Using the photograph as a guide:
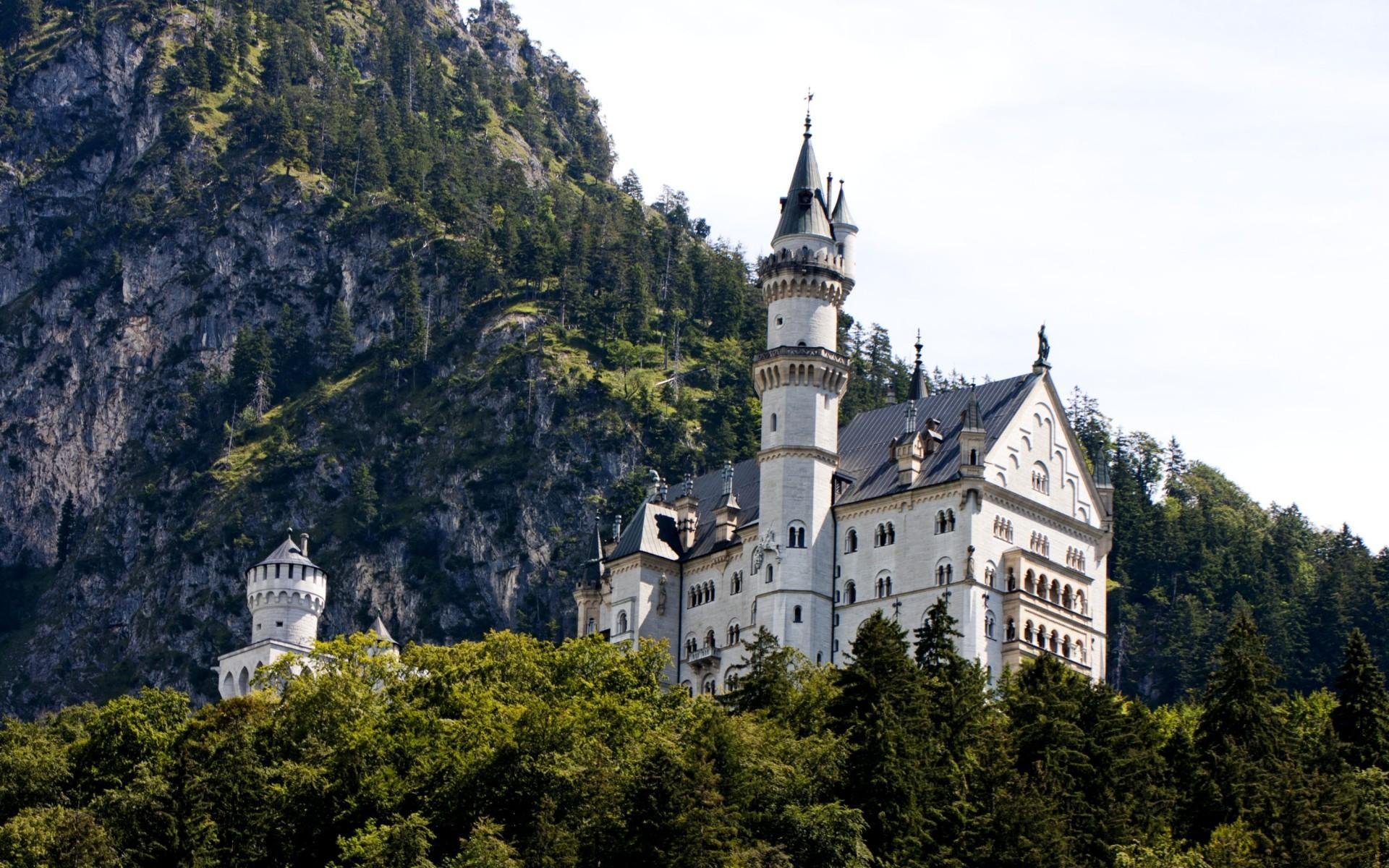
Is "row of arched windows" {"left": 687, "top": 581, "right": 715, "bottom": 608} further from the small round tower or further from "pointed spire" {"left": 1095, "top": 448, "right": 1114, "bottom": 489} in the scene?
the small round tower

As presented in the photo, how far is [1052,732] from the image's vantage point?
2943 inches

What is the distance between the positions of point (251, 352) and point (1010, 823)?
443 ft

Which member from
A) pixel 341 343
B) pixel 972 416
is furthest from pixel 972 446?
pixel 341 343

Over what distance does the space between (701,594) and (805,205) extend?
58.9 feet

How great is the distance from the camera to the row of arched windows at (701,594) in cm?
10294

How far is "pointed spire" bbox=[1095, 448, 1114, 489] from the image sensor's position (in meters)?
102

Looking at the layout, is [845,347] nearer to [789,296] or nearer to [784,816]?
[789,296]

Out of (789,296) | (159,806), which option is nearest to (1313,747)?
(789,296)

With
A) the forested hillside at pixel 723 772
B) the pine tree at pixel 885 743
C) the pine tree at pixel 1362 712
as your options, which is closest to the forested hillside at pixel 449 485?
the pine tree at pixel 1362 712

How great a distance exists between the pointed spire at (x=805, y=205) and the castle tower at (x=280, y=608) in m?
39.3

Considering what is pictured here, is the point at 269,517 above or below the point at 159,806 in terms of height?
above

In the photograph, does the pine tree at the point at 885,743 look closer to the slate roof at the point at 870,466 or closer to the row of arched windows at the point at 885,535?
the row of arched windows at the point at 885,535

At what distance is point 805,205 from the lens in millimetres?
101000

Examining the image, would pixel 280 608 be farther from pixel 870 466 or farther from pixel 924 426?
pixel 924 426
